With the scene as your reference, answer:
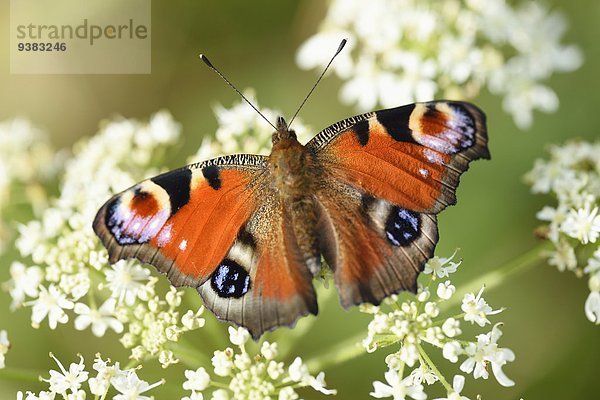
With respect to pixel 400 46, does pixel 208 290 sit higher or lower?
lower

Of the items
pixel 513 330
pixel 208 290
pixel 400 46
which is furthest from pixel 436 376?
pixel 400 46

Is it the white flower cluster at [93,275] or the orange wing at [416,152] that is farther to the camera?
the white flower cluster at [93,275]

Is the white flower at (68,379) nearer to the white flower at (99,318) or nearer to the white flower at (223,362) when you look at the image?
the white flower at (99,318)

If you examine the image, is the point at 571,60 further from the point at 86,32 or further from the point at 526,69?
the point at 86,32

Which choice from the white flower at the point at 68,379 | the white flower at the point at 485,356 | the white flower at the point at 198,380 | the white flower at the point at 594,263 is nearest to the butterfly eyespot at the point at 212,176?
the white flower at the point at 198,380

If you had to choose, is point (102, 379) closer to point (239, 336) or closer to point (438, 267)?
point (239, 336)
